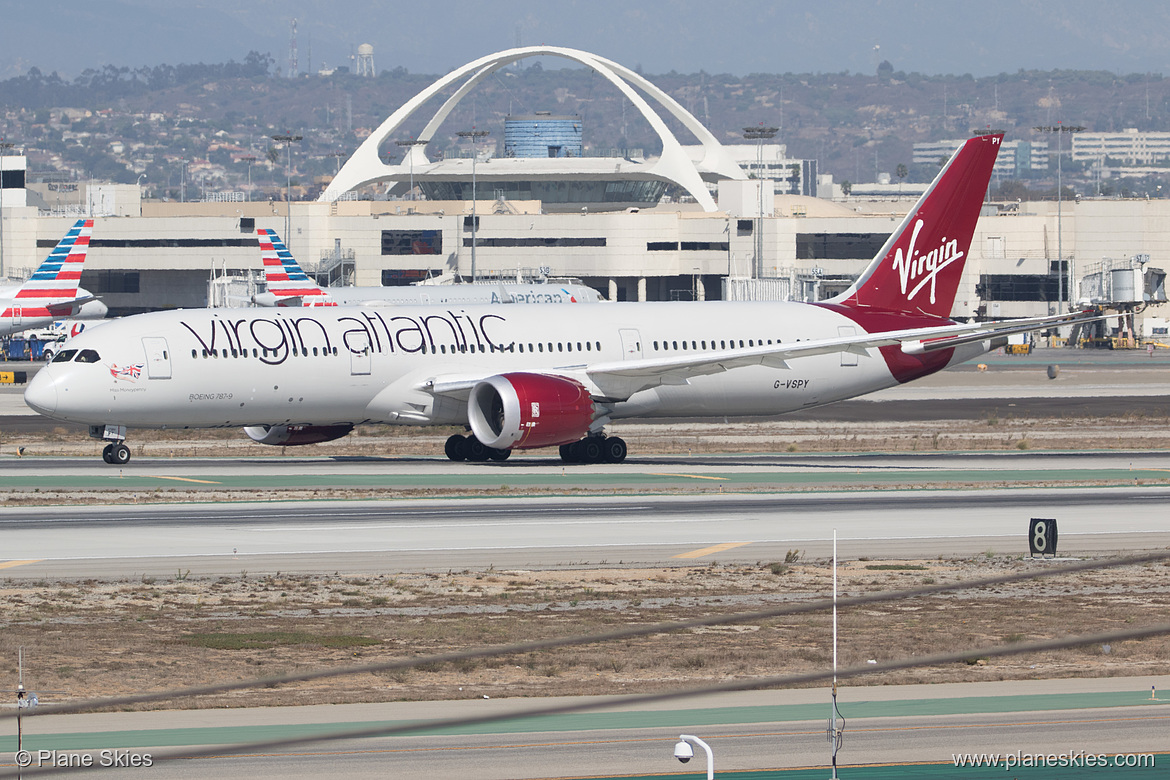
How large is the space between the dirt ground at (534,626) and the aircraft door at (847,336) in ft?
66.1

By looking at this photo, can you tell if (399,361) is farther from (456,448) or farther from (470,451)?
(470,451)

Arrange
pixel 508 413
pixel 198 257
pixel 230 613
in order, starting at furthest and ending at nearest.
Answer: pixel 198 257, pixel 508 413, pixel 230 613

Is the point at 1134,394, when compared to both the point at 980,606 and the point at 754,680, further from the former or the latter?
the point at 754,680

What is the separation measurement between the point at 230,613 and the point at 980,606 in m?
13.4

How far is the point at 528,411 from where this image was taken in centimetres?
4666

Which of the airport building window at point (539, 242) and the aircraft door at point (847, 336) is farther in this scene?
the airport building window at point (539, 242)

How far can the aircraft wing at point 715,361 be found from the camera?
1908 inches

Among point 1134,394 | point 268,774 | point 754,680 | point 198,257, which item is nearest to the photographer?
point 268,774

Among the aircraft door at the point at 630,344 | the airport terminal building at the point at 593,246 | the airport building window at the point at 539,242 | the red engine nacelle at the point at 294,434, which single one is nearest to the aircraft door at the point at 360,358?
the red engine nacelle at the point at 294,434

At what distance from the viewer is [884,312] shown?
181 ft

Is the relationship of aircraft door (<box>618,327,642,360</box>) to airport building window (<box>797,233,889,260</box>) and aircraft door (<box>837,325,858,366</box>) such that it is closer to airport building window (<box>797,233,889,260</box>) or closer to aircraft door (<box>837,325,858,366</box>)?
aircraft door (<box>837,325,858,366</box>)

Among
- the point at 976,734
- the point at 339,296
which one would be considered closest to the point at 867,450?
the point at 976,734

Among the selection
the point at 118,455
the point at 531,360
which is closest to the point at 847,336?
the point at 531,360

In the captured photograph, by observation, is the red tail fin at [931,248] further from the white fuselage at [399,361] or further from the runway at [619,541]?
the runway at [619,541]
